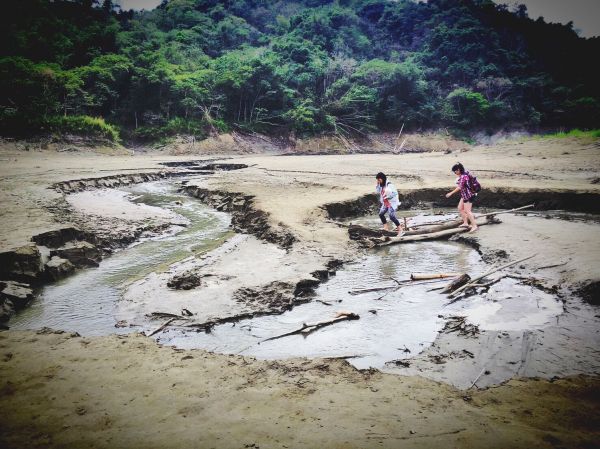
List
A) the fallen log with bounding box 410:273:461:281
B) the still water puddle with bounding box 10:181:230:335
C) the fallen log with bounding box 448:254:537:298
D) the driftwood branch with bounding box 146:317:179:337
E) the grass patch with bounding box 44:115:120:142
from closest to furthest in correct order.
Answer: the driftwood branch with bounding box 146:317:179:337, the still water puddle with bounding box 10:181:230:335, the fallen log with bounding box 448:254:537:298, the fallen log with bounding box 410:273:461:281, the grass patch with bounding box 44:115:120:142

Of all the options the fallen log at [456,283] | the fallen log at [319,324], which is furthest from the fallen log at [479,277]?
the fallen log at [319,324]

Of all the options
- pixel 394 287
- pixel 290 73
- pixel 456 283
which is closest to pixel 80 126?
pixel 290 73

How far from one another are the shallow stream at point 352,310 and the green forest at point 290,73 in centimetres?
2284

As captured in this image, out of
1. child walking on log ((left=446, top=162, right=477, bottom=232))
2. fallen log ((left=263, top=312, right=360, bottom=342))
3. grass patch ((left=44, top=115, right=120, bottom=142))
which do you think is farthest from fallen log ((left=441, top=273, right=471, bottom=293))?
grass patch ((left=44, top=115, right=120, bottom=142))

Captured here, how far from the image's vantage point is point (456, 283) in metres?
6.18

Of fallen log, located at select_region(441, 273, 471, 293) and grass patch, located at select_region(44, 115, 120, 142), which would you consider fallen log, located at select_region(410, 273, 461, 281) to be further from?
grass patch, located at select_region(44, 115, 120, 142)

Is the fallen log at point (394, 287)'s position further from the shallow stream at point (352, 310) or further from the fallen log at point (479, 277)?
the fallen log at point (479, 277)

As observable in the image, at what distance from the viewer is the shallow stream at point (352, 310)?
4.79 meters

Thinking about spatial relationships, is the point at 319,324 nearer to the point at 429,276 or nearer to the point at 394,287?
the point at 394,287

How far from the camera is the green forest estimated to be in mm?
29391

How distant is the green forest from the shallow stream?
74.9ft

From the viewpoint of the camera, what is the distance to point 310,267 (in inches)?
274

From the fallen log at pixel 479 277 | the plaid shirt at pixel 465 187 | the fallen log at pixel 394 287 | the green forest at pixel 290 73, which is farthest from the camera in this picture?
the green forest at pixel 290 73

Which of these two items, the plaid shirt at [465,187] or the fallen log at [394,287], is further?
the plaid shirt at [465,187]
